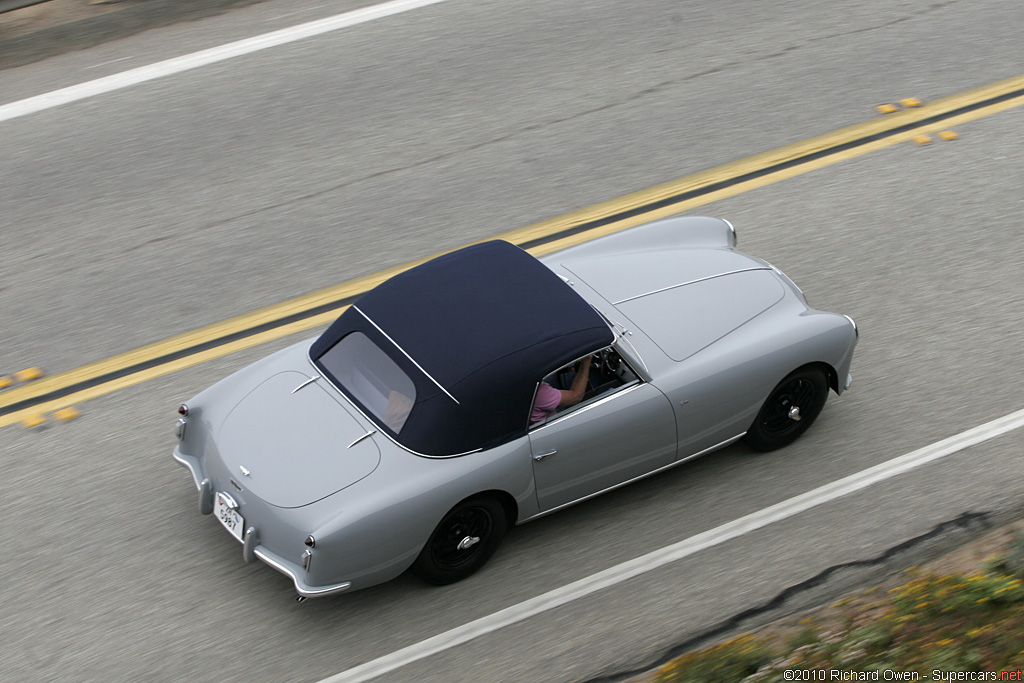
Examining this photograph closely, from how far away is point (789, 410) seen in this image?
6.71 metres

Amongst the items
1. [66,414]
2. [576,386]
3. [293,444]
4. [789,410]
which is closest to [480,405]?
[576,386]

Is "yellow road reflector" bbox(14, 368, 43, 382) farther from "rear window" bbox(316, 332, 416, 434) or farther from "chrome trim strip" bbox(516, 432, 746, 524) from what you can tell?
"chrome trim strip" bbox(516, 432, 746, 524)

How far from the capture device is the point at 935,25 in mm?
11219

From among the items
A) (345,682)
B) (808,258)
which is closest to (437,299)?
(345,682)

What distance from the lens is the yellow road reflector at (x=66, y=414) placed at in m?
7.09

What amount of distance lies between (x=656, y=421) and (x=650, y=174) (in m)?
3.71

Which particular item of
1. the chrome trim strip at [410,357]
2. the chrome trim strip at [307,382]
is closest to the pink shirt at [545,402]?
the chrome trim strip at [410,357]

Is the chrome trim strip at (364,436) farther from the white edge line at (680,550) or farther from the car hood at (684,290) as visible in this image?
the car hood at (684,290)

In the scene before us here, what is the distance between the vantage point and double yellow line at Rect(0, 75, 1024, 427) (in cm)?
739

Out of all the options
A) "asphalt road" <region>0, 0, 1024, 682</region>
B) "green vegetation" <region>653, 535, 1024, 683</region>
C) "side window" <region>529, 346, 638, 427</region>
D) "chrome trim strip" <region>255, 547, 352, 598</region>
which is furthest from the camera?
"side window" <region>529, 346, 638, 427</region>

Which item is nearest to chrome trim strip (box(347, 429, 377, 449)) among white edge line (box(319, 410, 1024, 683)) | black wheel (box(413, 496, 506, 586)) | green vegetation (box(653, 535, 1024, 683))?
black wheel (box(413, 496, 506, 586))

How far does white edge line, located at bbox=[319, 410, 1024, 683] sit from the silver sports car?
14.2 inches

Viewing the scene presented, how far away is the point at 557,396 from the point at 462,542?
94cm

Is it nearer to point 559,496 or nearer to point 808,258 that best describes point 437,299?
point 559,496
